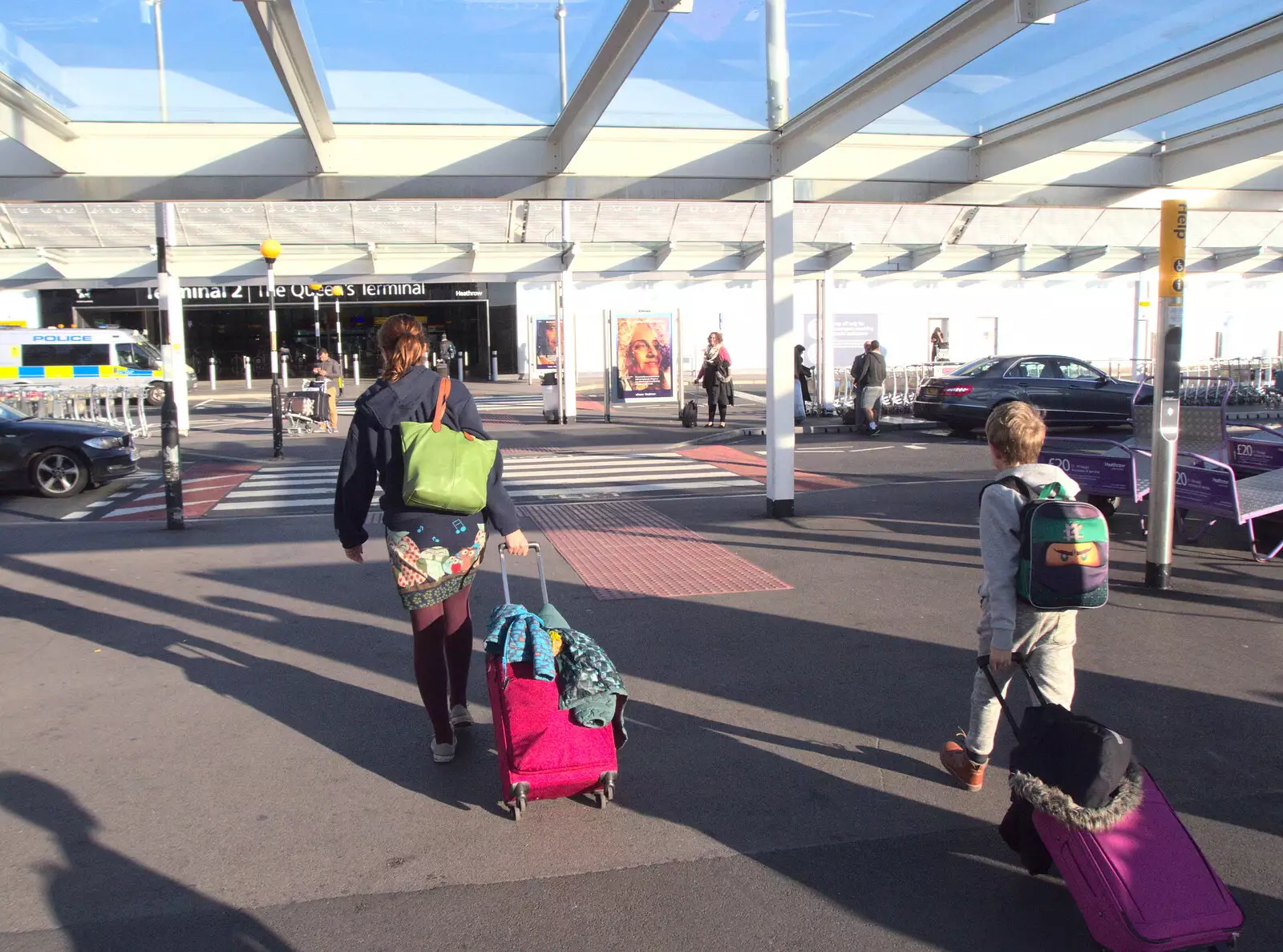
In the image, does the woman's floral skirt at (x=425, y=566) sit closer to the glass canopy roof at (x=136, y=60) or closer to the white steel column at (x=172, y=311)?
the glass canopy roof at (x=136, y=60)

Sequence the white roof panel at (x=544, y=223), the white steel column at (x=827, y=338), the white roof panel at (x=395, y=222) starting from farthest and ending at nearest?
the white roof panel at (x=544, y=223) < the white roof panel at (x=395, y=222) < the white steel column at (x=827, y=338)

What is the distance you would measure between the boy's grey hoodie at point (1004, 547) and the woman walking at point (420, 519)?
190 cm

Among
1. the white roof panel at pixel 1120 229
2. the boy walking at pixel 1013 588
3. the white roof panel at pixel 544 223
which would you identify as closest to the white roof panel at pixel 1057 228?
the white roof panel at pixel 1120 229

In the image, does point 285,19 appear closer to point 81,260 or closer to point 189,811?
point 189,811

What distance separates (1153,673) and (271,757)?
4.71 metres

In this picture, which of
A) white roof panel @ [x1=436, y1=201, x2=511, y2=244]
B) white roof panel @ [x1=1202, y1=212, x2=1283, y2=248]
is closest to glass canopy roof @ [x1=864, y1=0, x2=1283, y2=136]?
white roof panel @ [x1=436, y1=201, x2=511, y2=244]

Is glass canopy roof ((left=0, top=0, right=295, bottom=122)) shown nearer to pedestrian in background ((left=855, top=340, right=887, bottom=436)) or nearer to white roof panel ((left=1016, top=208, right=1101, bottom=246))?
pedestrian in background ((left=855, top=340, right=887, bottom=436))

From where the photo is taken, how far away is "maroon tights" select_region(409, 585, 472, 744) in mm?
4492

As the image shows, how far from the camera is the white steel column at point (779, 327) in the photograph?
33.1ft

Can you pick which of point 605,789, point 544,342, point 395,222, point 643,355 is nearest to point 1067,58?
point 605,789

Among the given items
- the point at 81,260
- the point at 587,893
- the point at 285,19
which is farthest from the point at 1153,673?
the point at 81,260

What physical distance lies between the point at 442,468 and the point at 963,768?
2.51 metres

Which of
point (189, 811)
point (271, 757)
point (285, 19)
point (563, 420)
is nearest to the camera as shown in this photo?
point (189, 811)

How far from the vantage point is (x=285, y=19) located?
672 cm
